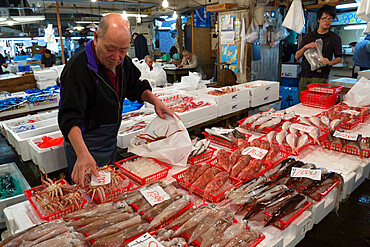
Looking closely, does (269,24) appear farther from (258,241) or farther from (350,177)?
(258,241)

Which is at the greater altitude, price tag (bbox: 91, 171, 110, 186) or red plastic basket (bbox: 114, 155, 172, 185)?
price tag (bbox: 91, 171, 110, 186)

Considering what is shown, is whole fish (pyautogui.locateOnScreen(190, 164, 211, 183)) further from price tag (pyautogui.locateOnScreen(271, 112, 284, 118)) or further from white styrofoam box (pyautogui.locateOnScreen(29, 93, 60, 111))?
white styrofoam box (pyautogui.locateOnScreen(29, 93, 60, 111))

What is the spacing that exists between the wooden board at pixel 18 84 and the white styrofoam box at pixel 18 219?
17.8 ft

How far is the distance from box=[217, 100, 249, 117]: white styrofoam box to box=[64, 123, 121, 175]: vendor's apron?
2.07 m

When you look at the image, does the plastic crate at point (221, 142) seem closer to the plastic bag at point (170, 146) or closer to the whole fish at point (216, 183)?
the plastic bag at point (170, 146)

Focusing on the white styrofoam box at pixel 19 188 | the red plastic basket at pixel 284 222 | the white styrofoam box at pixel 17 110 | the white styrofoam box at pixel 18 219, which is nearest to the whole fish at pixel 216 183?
the red plastic basket at pixel 284 222

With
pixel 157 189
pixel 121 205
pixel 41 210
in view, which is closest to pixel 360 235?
pixel 157 189

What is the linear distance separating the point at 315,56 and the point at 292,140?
8.08 ft

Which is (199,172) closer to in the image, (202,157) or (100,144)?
(202,157)

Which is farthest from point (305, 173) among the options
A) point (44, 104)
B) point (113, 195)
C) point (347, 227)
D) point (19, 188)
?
point (44, 104)

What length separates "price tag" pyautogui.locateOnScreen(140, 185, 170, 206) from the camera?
1578mm

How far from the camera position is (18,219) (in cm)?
161

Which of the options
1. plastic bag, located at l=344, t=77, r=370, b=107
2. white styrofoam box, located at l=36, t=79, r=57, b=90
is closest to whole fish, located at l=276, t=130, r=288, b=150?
plastic bag, located at l=344, t=77, r=370, b=107

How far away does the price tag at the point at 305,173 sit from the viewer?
1.82 m
